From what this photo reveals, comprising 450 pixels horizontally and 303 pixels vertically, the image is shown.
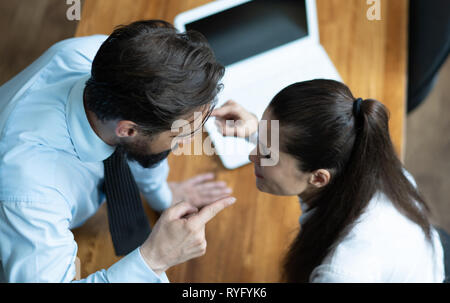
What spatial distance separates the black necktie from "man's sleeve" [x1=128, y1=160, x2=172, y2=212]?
3 centimetres

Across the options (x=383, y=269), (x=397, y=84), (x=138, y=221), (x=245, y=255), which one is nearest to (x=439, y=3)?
(x=397, y=84)

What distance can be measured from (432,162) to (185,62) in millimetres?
1556

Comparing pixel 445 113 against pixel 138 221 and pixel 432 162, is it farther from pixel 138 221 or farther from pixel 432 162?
pixel 138 221

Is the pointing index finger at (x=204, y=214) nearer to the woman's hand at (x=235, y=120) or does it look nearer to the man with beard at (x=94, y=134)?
the man with beard at (x=94, y=134)

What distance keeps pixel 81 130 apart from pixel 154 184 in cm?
25

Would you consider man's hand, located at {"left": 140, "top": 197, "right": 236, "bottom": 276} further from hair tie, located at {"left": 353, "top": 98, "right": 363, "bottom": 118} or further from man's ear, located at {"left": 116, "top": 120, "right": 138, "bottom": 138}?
hair tie, located at {"left": 353, "top": 98, "right": 363, "bottom": 118}

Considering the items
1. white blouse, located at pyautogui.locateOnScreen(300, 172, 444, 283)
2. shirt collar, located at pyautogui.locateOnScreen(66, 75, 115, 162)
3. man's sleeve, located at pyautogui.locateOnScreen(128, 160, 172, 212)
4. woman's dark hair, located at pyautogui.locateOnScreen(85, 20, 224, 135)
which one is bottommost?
white blouse, located at pyautogui.locateOnScreen(300, 172, 444, 283)

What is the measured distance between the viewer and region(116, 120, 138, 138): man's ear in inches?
32.6

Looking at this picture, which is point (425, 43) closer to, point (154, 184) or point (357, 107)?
point (357, 107)

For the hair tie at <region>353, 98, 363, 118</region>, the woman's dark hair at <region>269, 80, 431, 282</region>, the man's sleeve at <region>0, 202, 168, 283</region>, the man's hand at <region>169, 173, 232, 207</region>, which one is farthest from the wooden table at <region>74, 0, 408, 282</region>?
the hair tie at <region>353, 98, 363, 118</region>

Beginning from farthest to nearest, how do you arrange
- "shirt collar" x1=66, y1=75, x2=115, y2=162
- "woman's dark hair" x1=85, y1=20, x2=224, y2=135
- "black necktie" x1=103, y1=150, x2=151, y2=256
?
1. "black necktie" x1=103, y1=150, x2=151, y2=256
2. "shirt collar" x1=66, y1=75, x2=115, y2=162
3. "woman's dark hair" x1=85, y1=20, x2=224, y2=135

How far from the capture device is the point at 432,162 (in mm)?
1908

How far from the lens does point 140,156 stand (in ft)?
3.10

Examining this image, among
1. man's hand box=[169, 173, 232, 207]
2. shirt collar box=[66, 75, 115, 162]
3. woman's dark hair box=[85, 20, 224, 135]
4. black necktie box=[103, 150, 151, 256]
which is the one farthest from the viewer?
man's hand box=[169, 173, 232, 207]
